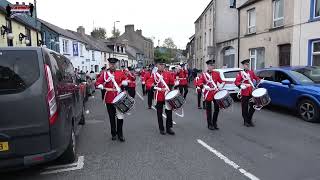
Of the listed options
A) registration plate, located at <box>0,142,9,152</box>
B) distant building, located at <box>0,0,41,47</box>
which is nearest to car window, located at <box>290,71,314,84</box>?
registration plate, located at <box>0,142,9,152</box>

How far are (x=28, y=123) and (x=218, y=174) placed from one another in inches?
112

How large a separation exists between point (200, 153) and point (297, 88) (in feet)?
17.2

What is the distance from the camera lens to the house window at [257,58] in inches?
887

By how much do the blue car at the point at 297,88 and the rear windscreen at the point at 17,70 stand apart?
777 centimetres

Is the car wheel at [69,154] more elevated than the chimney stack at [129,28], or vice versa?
the chimney stack at [129,28]

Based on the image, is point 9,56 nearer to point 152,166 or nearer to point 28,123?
point 28,123

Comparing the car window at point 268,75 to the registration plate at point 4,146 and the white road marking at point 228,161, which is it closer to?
the white road marking at point 228,161

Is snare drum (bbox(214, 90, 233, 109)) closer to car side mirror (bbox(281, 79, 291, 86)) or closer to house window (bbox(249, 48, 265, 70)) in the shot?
car side mirror (bbox(281, 79, 291, 86))

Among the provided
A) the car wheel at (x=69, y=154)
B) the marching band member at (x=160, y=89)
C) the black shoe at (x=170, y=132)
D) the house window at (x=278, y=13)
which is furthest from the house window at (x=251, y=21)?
the car wheel at (x=69, y=154)

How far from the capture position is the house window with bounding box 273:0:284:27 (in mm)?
20188

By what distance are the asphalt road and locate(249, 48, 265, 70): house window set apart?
13132 mm

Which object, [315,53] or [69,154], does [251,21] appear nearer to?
[315,53]

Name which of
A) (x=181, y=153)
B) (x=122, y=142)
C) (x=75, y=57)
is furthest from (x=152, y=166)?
(x=75, y=57)

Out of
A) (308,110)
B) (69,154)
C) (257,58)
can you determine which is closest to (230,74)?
(308,110)
